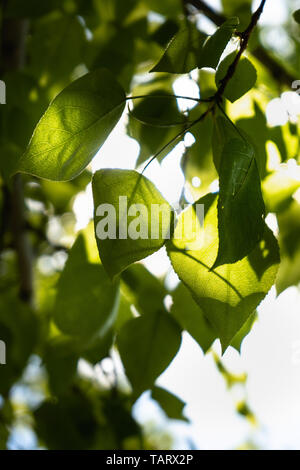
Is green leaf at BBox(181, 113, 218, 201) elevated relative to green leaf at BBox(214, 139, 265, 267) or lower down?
lower down

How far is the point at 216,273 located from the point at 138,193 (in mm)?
96

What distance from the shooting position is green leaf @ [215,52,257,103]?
463 mm

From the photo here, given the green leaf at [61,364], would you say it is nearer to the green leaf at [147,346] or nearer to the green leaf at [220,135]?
the green leaf at [147,346]

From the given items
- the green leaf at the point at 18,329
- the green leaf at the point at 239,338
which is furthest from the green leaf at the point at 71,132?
the green leaf at the point at 18,329

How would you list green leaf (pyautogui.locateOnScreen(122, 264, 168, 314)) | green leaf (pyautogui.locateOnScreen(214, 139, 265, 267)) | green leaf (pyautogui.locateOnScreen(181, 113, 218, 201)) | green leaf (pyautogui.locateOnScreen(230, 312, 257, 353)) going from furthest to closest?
green leaf (pyautogui.locateOnScreen(122, 264, 168, 314))
green leaf (pyautogui.locateOnScreen(181, 113, 218, 201))
green leaf (pyautogui.locateOnScreen(230, 312, 257, 353))
green leaf (pyautogui.locateOnScreen(214, 139, 265, 267))

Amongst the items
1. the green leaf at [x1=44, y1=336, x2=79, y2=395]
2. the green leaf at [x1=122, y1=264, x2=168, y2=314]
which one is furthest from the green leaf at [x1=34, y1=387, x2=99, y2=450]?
the green leaf at [x1=122, y1=264, x2=168, y2=314]

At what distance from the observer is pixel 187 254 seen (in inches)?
17.5

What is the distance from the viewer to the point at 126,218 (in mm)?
444

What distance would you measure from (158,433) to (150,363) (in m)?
2.07

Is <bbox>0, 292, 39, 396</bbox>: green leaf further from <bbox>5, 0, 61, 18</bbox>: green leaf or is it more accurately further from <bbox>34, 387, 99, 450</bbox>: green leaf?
<bbox>5, 0, 61, 18</bbox>: green leaf

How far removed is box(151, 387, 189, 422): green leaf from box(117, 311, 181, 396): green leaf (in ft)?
0.65

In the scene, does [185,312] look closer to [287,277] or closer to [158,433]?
[287,277]

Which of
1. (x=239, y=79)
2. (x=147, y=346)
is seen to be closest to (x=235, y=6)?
(x=239, y=79)
